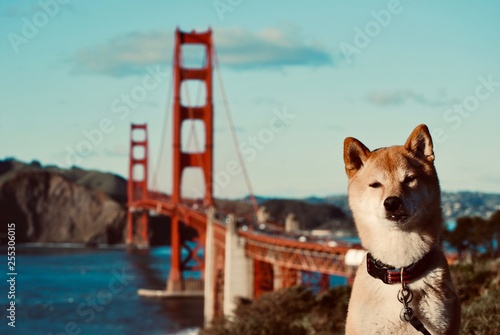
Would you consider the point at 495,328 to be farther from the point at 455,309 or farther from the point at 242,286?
the point at 242,286

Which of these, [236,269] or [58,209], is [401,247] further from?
[58,209]

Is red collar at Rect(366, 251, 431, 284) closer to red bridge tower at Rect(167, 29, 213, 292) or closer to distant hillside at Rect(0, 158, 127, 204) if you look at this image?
red bridge tower at Rect(167, 29, 213, 292)

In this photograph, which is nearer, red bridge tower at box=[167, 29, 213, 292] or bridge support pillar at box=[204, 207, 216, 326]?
bridge support pillar at box=[204, 207, 216, 326]

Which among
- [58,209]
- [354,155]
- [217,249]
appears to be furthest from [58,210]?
[354,155]

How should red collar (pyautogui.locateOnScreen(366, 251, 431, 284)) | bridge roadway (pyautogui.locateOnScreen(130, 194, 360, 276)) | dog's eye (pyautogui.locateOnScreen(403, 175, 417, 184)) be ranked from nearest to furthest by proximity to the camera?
dog's eye (pyautogui.locateOnScreen(403, 175, 417, 184)), red collar (pyautogui.locateOnScreen(366, 251, 431, 284)), bridge roadway (pyautogui.locateOnScreen(130, 194, 360, 276))

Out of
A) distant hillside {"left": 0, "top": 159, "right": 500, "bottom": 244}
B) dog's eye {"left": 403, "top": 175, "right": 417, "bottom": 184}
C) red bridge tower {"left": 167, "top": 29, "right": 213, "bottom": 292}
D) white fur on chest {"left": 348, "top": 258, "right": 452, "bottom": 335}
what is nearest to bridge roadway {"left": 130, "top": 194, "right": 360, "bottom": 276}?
red bridge tower {"left": 167, "top": 29, "right": 213, "bottom": 292}

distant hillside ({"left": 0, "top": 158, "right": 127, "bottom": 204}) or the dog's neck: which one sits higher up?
distant hillside ({"left": 0, "top": 158, "right": 127, "bottom": 204})

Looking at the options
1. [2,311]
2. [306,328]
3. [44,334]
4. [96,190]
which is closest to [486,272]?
[306,328]
